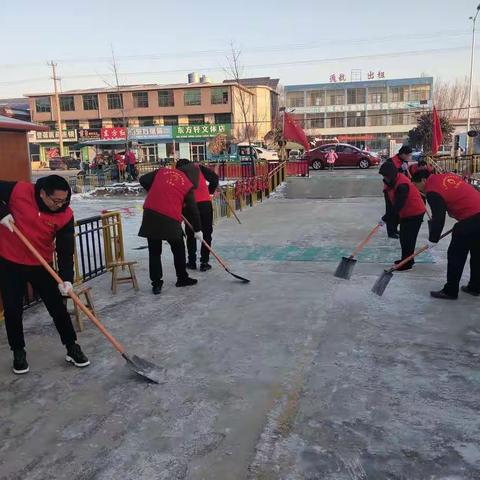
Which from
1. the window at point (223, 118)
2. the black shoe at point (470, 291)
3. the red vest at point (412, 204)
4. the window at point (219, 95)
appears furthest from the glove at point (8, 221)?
the window at point (219, 95)

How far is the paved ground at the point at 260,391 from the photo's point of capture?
2.69 m

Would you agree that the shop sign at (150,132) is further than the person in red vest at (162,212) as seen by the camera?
Yes

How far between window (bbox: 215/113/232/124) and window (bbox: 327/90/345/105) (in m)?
24.3

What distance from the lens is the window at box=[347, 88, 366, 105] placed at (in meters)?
70.1

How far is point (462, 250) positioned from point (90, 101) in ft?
182

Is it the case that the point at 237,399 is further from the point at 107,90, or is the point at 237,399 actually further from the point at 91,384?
the point at 107,90

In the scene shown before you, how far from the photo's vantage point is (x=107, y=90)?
54.0 m

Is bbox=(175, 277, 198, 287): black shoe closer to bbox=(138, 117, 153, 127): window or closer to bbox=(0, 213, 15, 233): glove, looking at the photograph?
bbox=(0, 213, 15, 233): glove

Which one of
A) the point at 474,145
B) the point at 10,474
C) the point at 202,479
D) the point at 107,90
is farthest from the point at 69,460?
the point at 107,90

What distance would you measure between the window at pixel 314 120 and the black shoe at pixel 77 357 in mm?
70385

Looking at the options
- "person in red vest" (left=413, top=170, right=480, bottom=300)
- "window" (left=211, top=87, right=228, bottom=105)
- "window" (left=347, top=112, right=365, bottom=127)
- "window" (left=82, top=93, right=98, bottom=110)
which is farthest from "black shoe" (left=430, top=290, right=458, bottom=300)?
"window" (left=347, top=112, right=365, bottom=127)

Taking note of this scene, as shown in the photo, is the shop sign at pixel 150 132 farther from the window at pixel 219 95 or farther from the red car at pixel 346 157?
the red car at pixel 346 157

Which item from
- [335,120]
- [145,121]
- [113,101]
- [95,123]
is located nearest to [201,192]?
[145,121]

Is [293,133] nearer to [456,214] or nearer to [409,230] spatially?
[409,230]
